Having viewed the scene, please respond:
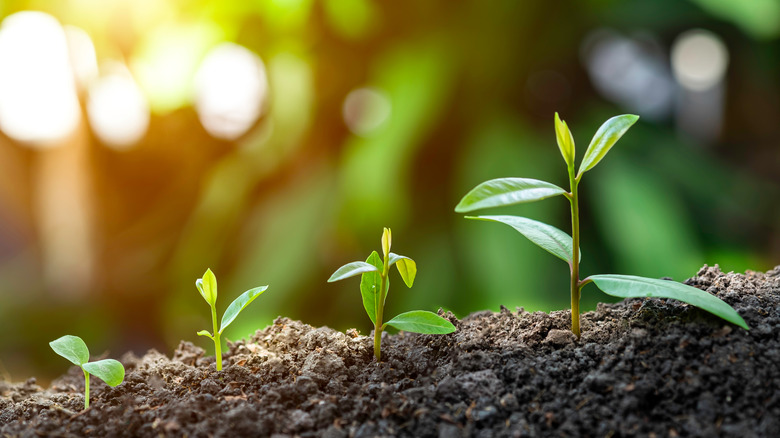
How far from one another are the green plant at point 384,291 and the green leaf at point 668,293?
17 centimetres

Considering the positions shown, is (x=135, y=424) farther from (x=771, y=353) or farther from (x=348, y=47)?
(x=348, y=47)

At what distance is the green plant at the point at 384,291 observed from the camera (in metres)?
0.56

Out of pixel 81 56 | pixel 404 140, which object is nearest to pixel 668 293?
pixel 404 140

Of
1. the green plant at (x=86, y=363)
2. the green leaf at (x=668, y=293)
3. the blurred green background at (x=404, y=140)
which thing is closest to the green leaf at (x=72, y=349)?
the green plant at (x=86, y=363)

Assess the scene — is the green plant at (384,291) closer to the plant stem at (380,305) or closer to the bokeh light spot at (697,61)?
the plant stem at (380,305)

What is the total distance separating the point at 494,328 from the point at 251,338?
342 millimetres

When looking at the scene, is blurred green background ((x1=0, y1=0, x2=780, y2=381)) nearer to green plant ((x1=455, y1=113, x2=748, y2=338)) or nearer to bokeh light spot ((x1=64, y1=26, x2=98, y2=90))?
bokeh light spot ((x1=64, y1=26, x2=98, y2=90))

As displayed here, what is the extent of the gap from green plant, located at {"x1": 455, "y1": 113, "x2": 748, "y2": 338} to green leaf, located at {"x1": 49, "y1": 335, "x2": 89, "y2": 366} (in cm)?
45

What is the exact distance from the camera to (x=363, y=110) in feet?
6.98

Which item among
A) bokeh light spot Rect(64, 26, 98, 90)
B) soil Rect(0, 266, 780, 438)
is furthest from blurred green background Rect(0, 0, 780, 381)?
soil Rect(0, 266, 780, 438)

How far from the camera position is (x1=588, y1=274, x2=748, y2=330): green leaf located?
1.61ft

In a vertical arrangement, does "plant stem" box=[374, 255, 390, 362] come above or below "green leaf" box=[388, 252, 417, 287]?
below

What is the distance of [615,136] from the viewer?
543 millimetres

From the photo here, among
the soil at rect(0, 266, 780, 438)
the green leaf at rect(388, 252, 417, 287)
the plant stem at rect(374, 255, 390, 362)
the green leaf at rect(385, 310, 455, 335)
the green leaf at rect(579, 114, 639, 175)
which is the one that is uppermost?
the green leaf at rect(579, 114, 639, 175)
